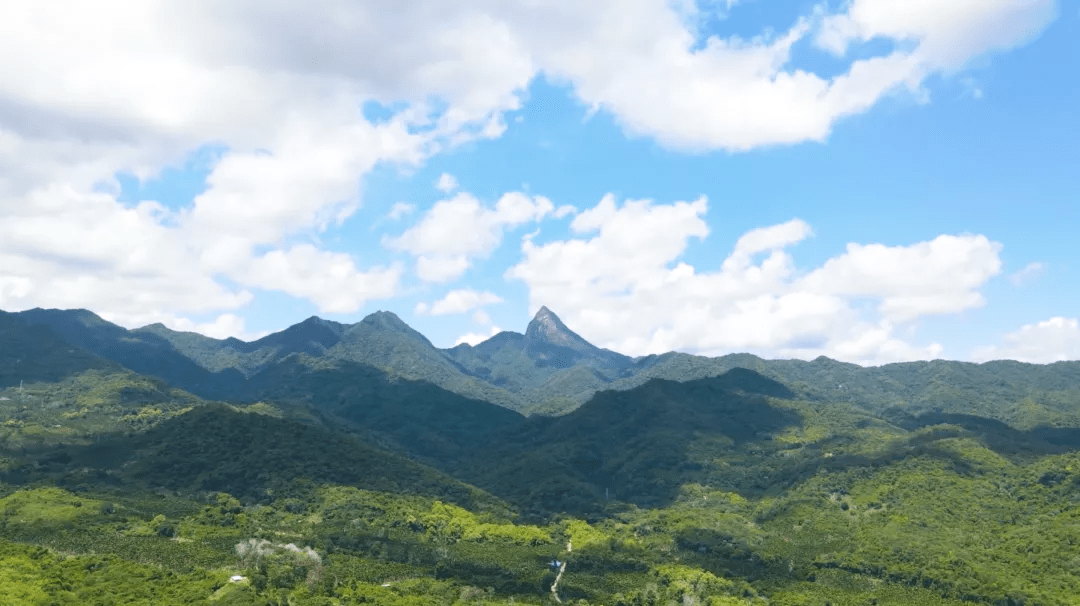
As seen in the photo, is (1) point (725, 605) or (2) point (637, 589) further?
(2) point (637, 589)

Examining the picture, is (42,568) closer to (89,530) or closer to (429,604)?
(89,530)

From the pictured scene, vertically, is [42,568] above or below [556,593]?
above

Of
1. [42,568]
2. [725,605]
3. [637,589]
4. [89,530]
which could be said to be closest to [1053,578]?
[725,605]

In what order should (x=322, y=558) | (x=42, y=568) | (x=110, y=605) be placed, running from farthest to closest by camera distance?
(x=322, y=558)
(x=42, y=568)
(x=110, y=605)

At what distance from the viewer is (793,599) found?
7426 inches

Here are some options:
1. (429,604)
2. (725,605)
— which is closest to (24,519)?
(429,604)

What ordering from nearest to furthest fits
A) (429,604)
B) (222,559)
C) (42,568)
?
1. (42,568)
2. (429,604)
3. (222,559)

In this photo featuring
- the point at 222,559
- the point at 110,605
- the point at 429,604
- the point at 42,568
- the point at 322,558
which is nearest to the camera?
the point at 110,605

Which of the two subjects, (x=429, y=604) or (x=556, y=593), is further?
(x=556, y=593)

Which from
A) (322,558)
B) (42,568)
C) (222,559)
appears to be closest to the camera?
(42,568)

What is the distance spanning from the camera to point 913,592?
7790 inches

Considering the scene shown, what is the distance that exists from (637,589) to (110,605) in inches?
4852

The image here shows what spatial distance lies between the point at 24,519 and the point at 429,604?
126404 mm

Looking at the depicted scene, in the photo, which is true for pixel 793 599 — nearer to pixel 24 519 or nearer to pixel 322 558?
pixel 322 558
